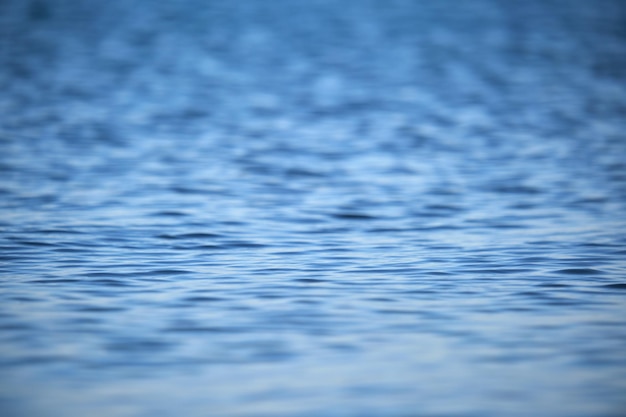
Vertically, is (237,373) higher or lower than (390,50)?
lower

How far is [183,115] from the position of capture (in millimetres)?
22203

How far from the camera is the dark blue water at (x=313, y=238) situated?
6.81m

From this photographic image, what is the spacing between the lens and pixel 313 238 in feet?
37.4

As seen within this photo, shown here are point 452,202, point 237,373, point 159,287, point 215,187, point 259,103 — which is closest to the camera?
point 237,373

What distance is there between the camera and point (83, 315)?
8.18 m

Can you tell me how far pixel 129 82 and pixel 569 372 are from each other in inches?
819

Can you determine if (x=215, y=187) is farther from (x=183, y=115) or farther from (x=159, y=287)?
(x=183, y=115)

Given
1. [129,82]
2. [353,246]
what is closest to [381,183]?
[353,246]

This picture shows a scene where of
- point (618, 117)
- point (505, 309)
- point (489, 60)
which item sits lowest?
point (505, 309)

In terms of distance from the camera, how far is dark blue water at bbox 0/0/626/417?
681 cm

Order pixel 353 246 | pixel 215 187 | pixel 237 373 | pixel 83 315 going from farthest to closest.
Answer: pixel 215 187, pixel 353 246, pixel 83 315, pixel 237 373

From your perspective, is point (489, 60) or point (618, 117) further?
point (489, 60)

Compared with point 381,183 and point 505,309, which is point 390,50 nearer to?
point 381,183

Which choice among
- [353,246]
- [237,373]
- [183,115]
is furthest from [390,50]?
[237,373]
